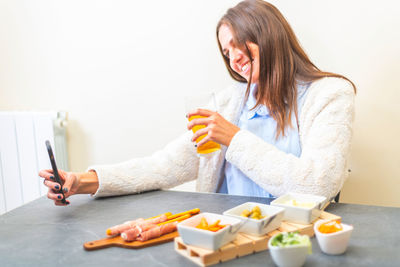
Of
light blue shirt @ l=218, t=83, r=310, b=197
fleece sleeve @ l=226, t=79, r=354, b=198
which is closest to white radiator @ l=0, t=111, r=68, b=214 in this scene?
light blue shirt @ l=218, t=83, r=310, b=197

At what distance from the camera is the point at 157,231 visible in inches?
38.0

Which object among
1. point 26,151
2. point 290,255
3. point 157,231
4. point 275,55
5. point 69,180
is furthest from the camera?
point 26,151

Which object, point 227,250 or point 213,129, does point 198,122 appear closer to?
point 213,129

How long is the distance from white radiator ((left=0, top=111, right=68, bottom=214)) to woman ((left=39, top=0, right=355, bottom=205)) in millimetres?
1035

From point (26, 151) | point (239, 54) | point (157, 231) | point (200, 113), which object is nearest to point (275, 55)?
point (239, 54)

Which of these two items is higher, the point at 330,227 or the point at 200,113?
the point at 200,113

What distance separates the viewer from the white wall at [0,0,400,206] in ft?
5.74

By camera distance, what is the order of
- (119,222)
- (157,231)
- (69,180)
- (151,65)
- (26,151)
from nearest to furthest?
(157,231) < (119,222) < (69,180) < (151,65) < (26,151)

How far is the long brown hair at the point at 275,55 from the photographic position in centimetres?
150

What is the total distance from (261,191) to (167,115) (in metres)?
0.85

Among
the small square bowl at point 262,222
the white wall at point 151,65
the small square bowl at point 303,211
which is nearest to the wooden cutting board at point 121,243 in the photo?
the small square bowl at point 262,222

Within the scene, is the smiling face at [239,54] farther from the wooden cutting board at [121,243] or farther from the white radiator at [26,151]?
the white radiator at [26,151]

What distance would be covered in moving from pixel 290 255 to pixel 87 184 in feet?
2.84

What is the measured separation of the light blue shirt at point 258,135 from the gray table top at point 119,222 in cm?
26
